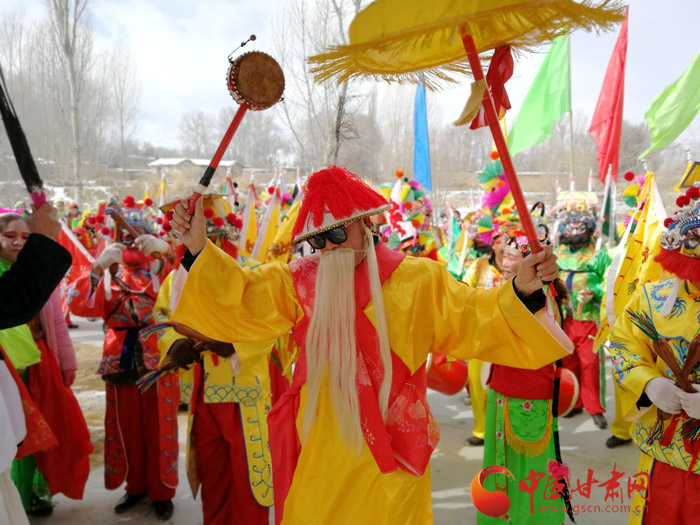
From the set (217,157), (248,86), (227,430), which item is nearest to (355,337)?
(217,157)

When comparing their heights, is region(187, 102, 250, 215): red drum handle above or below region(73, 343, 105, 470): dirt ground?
above

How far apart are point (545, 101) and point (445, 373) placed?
16.3 ft

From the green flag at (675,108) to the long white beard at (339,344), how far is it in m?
4.44

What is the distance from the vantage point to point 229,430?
121 inches

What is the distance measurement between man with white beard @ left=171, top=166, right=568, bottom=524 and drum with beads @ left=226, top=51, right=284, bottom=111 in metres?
0.38

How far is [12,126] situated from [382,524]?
6.77 ft

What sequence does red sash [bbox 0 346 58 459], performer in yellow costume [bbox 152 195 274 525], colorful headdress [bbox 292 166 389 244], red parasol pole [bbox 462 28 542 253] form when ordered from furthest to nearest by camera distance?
1. performer in yellow costume [bbox 152 195 274 525]
2. red sash [bbox 0 346 58 459]
3. colorful headdress [bbox 292 166 389 244]
4. red parasol pole [bbox 462 28 542 253]

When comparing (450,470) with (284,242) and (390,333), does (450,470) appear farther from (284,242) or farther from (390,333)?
(390,333)

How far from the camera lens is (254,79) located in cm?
190

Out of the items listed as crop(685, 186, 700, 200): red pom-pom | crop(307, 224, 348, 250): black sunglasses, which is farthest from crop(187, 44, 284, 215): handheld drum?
crop(685, 186, 700, 200): red pom-pom

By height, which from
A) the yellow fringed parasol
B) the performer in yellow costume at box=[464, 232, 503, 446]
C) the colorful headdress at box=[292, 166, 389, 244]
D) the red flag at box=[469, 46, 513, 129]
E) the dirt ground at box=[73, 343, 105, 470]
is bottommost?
the dirt ground at box=[73, 343, 105, 470]

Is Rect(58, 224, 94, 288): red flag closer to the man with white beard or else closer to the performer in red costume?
the performer in red costume

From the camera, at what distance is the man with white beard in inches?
72.6

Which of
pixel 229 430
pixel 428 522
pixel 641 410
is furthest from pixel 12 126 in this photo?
pixel 641 410
